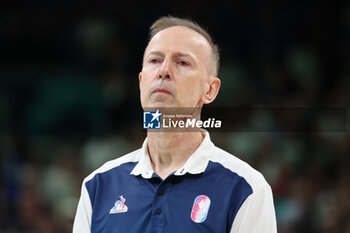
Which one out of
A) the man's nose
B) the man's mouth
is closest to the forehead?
the man's nose

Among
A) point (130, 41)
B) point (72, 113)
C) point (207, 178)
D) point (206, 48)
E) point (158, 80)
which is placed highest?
point (130, 41)

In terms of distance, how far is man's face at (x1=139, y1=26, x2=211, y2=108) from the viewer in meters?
3.14

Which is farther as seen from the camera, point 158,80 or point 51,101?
point 51,101

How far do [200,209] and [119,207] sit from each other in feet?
1.58

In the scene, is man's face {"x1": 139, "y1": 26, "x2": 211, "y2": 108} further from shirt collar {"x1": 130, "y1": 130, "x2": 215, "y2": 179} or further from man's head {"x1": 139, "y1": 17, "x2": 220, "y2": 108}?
shirt collar {"x1": 130, "y1": 130, "x2": 215, "y2": 179}

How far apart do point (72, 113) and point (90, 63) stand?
33.4 inches

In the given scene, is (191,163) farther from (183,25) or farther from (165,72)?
(183,25)

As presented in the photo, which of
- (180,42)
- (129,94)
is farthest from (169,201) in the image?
(129,94)

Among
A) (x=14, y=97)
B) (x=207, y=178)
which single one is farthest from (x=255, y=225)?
(x=14, y=97)

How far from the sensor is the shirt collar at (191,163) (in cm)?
313

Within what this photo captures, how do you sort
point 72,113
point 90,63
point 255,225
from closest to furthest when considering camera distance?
1. point 255,225
2. point 72,113
3. point 90,63

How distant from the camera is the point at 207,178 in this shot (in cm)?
311

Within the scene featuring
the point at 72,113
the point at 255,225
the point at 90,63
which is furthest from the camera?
the point at 90,63

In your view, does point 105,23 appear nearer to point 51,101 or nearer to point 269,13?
point 51,101
